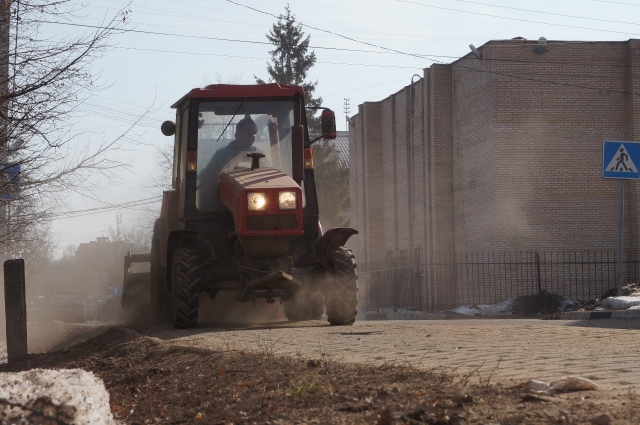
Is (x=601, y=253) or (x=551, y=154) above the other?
(x=551, y=154)

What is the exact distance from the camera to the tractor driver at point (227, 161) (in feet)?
43.8

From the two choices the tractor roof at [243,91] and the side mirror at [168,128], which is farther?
the side mirror at [168,128]

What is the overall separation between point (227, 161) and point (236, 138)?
1.14 ft

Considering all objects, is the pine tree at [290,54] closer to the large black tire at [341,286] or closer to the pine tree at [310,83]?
the pine tree at [310,83]

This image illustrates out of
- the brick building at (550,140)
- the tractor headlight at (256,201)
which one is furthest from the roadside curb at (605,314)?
the brick building at (550,140)

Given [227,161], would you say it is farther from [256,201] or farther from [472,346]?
[472,346]

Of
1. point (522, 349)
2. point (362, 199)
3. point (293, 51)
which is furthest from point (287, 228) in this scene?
point (293, 51)

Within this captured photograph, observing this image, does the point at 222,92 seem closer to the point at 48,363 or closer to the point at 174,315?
the point at 174,315

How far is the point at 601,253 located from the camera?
29.0m

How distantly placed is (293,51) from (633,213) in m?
32.1

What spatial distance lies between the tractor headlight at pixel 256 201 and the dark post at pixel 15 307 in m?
2.97

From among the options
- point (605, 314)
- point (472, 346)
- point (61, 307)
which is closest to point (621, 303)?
point (605, 314)

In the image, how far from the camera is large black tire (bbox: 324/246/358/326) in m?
12.7

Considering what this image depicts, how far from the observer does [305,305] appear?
13797 mm
